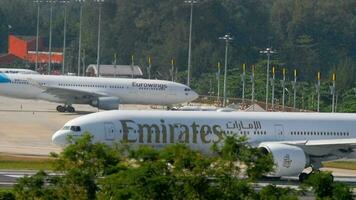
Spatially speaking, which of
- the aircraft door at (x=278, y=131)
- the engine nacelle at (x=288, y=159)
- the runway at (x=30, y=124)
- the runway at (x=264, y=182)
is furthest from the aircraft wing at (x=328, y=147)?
the runway at (x=30, y=124)

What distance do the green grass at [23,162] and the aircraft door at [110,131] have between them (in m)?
3.64

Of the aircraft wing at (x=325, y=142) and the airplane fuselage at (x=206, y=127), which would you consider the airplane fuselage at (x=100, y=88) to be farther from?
the aircraft wing at (x=325, y=142)

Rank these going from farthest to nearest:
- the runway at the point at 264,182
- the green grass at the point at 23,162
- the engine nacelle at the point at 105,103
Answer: the engine nacelle at the point at 105,103 → the green grass at the point at 23,162 → the runway at the point at 264,182

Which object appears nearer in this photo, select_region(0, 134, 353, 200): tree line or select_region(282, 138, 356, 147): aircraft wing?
select_region(0, 134, 353, 200): tree line

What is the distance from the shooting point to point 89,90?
3883 inches

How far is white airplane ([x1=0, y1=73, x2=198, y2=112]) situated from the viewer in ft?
317

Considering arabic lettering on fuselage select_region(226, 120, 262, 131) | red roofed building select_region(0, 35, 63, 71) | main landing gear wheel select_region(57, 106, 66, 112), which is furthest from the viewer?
red roofed building select_region(0, 35, 63, 71)

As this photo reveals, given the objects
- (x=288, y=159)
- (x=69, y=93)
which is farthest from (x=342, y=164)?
(x=69, y=93)

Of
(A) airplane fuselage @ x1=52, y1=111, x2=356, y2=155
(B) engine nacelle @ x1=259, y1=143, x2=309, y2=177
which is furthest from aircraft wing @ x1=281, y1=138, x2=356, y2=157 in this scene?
(B) engine nacelle @ x1=259, y1=143, x2=309, y2=177

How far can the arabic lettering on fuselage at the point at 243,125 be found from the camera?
54.2 meters

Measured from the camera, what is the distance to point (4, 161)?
58.2 meters

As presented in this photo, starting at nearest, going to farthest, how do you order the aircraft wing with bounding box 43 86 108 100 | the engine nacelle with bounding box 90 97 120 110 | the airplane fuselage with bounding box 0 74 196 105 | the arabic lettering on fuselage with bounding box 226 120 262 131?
the arabic lettering on fuselage with bounding box 226 120 262 131 < the aircraft wing with bounding box 43 86 108 100 < the airplane fuselage with bounding box 0 74 196 105 < the engine nacelle with bounding box 90 97 120 110

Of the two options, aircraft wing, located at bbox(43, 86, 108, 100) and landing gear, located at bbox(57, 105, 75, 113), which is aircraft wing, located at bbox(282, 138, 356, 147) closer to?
aircraft wing, located at bbox(43, 86, 108, 100)

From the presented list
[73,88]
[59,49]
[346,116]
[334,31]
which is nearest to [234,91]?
[73,88]
